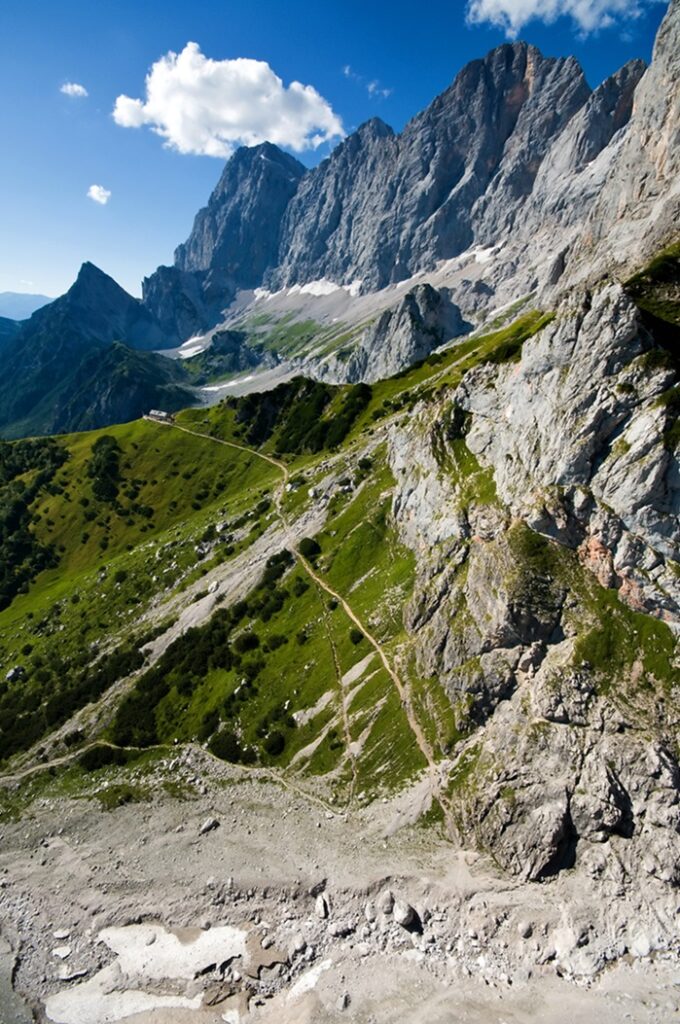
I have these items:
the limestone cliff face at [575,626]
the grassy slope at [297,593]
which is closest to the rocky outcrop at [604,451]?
the limestone cliff face at [575,626]

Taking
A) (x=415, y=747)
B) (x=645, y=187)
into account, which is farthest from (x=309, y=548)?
(x=645, y=187)

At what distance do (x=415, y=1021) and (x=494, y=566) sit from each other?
4159cm

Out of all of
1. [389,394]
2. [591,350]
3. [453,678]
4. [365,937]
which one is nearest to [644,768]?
[453,678]

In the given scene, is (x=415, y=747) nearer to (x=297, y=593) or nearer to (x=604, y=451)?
(x=297, y=593)

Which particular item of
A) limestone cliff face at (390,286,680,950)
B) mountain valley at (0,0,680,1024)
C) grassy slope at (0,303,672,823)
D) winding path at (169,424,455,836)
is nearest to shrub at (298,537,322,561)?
mountain valley at (0,0,680,1024)

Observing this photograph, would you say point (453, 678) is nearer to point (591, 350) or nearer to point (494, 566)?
point (494, 566)

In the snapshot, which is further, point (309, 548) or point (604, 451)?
point (309, 548)

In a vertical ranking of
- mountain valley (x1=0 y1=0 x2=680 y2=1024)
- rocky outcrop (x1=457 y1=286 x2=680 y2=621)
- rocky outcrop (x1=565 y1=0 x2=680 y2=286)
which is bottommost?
mountain valley (x1=0 y1=0 x2=680 y2=1024)

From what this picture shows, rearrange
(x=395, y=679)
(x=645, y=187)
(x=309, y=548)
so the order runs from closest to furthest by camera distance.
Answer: (x=395, y=679) → (x=309, y=548) → (x=645, y=187)

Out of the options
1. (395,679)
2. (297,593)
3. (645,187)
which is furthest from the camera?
(645,187)

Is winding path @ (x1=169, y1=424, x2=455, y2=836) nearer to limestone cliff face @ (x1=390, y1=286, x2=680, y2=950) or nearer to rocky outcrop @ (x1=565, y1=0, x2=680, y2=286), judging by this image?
limestone cliff face @ (x1=390, y1=286, x2=680, y2=950)

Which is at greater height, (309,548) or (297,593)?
(309,548)

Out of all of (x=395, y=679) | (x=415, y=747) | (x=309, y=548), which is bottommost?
(x=415, y=747)

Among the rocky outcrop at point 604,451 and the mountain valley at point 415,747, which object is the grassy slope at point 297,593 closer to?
the mountain valley at point 415,747
